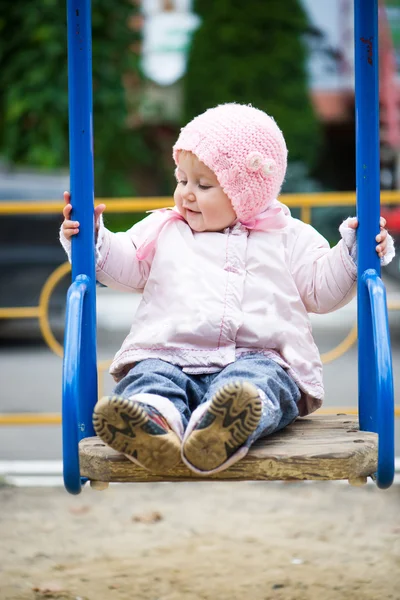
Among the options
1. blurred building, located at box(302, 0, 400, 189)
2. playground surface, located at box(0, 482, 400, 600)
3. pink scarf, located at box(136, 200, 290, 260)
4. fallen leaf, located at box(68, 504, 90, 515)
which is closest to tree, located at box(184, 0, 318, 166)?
blurred building, located at box(302, 0, 400, 189)

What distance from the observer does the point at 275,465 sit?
2072 mm

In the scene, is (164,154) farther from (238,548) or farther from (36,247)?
(238,548)

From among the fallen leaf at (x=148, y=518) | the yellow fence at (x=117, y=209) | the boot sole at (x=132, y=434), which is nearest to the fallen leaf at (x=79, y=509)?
the fallen leaf at (x=148, y=518)

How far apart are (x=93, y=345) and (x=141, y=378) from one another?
0.22 metres

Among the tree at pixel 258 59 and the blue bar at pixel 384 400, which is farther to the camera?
the tree at pixel 258 59

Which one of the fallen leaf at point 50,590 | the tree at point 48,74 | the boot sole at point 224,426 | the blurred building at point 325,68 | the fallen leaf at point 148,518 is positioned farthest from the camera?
the blurred building at point 325,68

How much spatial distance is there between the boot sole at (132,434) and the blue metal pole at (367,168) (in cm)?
61

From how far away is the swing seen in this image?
212cm

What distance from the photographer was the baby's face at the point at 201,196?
2457 mm

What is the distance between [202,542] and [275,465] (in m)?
1.59

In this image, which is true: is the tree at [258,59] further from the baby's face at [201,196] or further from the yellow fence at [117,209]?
the baby's face at [201,196]

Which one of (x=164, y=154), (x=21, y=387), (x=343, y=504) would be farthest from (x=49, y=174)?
(x=164, y=154)

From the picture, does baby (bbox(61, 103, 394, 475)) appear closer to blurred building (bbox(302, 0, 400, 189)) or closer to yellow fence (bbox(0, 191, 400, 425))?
yellow fence (bbox(0, 191, 400, 425))

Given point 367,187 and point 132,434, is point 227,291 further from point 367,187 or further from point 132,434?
point 132,434
